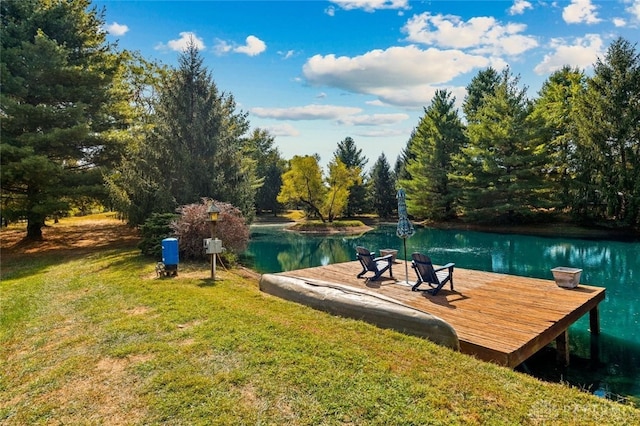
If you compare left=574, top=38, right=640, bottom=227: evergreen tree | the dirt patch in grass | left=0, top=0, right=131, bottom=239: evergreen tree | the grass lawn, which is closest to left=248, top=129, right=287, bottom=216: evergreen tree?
the dirt patch in grass

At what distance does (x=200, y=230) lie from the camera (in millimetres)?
11609

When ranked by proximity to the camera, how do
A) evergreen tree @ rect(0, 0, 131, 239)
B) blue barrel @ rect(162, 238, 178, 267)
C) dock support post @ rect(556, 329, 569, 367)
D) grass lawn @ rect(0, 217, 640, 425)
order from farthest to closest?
evergreen tree @ rect(0, 0, 131, 239) < blue barrel @ rect(162, 238, 178, 267) < dock support post @ rect(556, 329, 569, 367) < grass lawn @ rect(0, 217, 640, 425)

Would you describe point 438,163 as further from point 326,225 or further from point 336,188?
point 326,225

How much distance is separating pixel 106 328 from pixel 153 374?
208 cm

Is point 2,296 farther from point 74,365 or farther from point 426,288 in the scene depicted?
point 426,288

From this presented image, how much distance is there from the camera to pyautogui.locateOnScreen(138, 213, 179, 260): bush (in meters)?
12.2

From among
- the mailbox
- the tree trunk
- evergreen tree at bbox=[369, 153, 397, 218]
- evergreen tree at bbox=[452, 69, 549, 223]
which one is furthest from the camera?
evergreen tree at bbox=[369, 153, 397, 218]

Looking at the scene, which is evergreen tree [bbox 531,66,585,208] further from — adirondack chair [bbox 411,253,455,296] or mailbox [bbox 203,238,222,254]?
mailbox [bbox 203,238,222,254]

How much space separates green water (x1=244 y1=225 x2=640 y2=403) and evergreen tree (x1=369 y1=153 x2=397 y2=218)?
32.5 ft

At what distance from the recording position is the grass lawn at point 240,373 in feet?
11.4

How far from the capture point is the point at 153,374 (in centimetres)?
425

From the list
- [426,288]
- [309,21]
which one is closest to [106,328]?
[426,288]

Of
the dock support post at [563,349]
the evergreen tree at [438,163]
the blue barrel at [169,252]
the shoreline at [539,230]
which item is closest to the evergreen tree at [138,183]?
the blue barrel at [169,252]

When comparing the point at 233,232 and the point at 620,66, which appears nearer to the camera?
the point at 233,232
